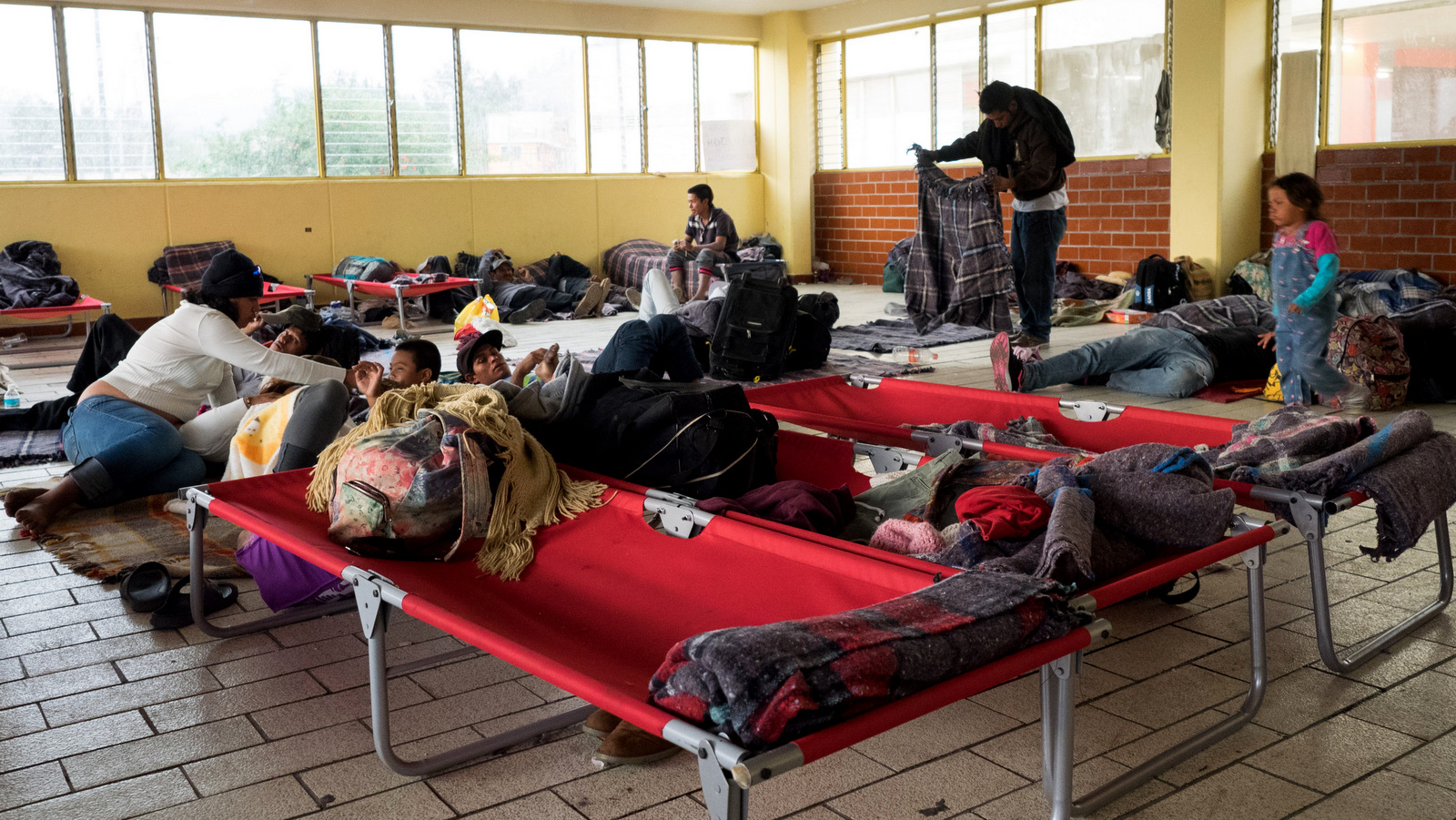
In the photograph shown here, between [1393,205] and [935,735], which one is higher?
[1393,205]

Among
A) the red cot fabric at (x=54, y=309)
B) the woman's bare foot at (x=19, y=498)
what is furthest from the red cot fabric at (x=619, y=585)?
the red cot fabric at (x=54, y=309)

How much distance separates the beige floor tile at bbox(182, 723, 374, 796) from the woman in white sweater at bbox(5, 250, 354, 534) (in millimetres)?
1592

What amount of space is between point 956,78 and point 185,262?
23.8ft

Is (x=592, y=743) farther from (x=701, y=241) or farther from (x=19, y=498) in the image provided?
(x=701, y=241)

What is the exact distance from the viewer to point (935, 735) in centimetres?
220

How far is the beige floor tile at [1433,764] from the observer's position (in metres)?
1.98

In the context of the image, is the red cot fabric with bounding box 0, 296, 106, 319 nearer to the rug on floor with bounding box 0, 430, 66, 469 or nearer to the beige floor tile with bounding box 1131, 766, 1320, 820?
the rug on floor with bounding box 0, 430, 66, 469

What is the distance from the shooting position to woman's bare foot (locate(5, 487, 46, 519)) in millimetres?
3740

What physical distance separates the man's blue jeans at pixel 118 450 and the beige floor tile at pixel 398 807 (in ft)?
7.41

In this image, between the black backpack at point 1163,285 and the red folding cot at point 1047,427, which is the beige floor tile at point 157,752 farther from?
the black backpack at point 1163,285

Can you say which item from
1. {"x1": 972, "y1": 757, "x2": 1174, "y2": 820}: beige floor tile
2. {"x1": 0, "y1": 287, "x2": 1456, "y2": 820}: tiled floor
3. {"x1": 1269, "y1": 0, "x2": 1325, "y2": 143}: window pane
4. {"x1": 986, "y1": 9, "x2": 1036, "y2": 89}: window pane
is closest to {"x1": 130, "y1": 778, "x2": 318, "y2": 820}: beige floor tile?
→ {"x1": 0, "y1": 287, "x2": 1456, "y2": 820}: tiled floor

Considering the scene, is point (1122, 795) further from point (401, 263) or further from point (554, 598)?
point (401, 263)

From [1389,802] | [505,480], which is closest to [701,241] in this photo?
[505,480]

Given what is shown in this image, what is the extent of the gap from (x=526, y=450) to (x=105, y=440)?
1.81m
